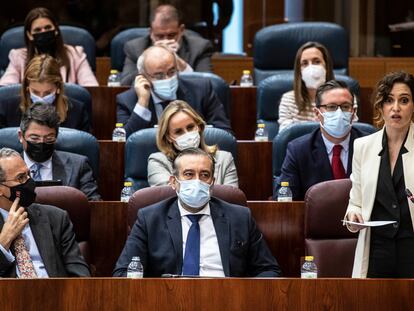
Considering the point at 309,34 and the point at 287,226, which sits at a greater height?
the point at 309,34

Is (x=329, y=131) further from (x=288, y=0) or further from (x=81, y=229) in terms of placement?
(x=288, y=0)

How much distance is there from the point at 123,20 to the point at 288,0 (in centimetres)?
96

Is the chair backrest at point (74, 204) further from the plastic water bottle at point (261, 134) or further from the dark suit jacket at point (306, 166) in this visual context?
the plastic water bottle at point (261, 134)

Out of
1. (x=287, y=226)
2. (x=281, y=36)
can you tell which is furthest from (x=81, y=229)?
(x=281, y=36)

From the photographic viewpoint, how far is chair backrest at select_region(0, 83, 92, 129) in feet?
16.3

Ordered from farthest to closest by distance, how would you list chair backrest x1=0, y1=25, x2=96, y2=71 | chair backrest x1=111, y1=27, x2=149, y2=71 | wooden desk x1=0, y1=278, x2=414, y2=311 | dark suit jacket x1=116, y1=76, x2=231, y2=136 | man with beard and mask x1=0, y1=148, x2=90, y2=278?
chair backrest x1=111, y1=27, x2=149, y2=71
chair backrest x1=0, y1=25, x2=96, y2=71
dark suit jacket x1=116, y1=76, x2=231, y2=136
man with beard and mask x1=0, y1=148, x2=90, y2=278
wooden desk x1=0, y1=278, x2=414, y2=311

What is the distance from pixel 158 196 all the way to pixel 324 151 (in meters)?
0.78

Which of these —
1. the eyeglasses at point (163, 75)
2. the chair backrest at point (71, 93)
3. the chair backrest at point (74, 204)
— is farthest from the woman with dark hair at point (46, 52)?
the chair backrest at point (74, 204)

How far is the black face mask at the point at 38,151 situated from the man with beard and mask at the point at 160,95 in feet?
2.27

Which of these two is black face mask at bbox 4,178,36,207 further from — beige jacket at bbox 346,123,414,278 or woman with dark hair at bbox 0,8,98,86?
woman with dark hair at bbox 0,8,98,86

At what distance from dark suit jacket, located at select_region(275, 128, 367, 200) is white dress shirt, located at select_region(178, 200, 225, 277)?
2.25ft

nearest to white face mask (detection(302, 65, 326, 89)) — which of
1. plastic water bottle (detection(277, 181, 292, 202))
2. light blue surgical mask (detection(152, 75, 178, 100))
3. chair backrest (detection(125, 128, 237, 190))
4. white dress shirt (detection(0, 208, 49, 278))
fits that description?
light blue surgical mask (detection(152, 75, 178, 100))

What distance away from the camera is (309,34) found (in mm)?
5809

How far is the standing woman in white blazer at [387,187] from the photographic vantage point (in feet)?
11.5
